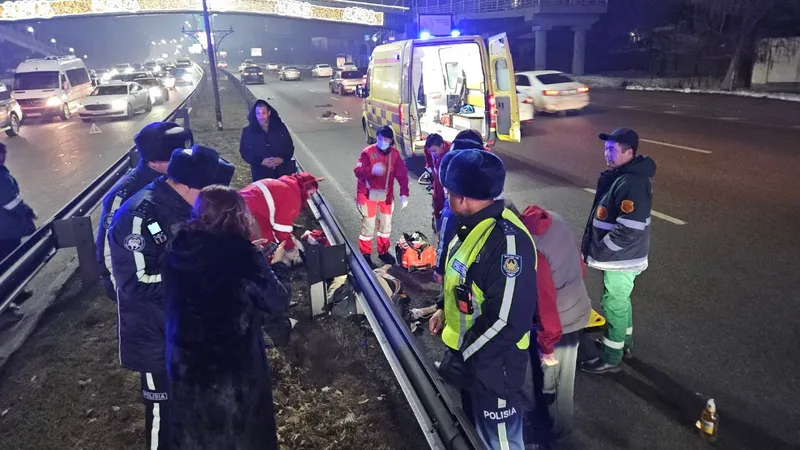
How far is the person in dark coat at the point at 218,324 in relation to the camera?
7.48 feet

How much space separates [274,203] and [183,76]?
50078mm

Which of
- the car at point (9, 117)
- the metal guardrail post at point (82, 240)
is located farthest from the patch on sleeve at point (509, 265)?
the car at point (9, 117)

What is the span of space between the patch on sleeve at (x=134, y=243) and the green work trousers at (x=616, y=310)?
3.07m

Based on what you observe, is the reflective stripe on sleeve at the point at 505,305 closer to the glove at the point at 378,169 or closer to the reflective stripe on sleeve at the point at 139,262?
the reflective stripe on sleeve at the point at 139,262

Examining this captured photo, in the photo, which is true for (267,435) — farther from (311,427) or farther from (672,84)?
(672,84)

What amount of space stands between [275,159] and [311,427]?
13.4 ft

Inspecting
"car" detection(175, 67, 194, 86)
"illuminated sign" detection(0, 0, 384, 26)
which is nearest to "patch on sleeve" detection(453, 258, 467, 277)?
"illuminated sign" detection(0, 0, 384, 26)

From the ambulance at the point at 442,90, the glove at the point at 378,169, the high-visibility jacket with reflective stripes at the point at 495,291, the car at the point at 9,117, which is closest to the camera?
the high-visibility jacket with reflective stripes at the point at 495,291

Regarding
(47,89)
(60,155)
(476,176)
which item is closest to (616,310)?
(476,176)

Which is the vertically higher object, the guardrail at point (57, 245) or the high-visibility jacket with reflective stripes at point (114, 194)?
the high-visibility jacket with reflective stripes at point (114, 194)

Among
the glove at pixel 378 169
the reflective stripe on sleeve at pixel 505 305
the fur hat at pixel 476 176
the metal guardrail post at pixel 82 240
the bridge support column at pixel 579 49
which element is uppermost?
the bridge support column at pixel 579 49

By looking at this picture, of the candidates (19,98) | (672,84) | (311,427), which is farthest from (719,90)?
(19,98)

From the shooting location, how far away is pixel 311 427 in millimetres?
3510

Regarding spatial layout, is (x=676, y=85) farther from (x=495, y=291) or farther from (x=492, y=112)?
(x=495, y=291)
